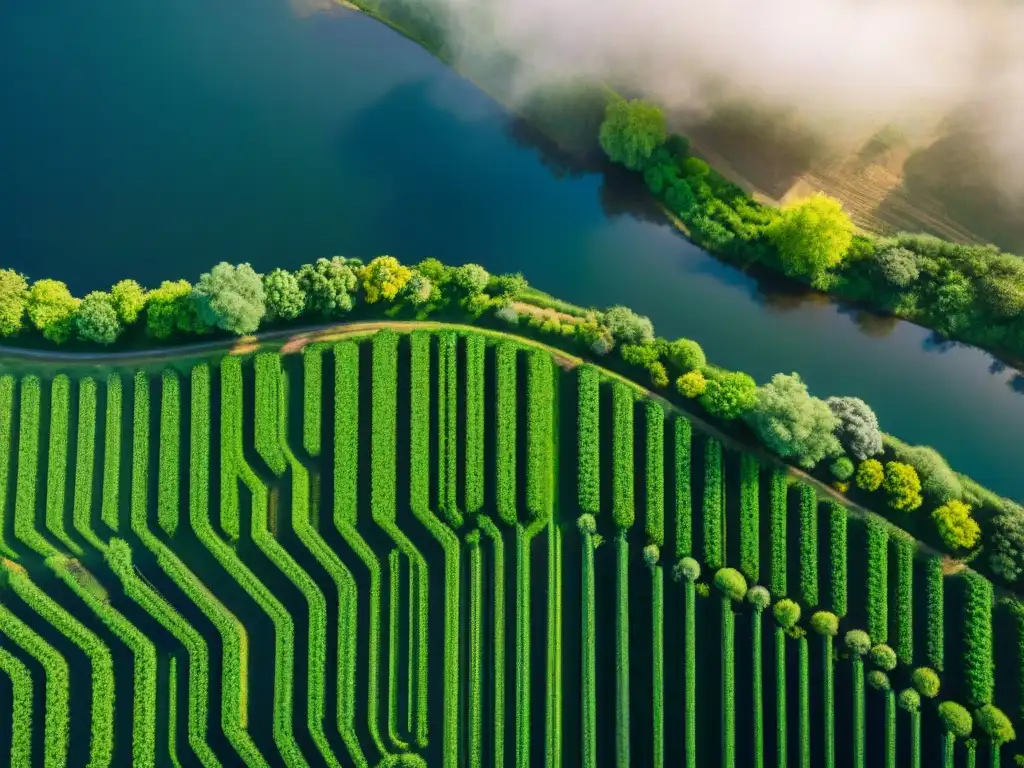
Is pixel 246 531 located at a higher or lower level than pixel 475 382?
lower

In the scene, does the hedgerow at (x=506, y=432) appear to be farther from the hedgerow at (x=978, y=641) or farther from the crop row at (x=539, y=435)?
the hedgerow at (x=978, y=641)

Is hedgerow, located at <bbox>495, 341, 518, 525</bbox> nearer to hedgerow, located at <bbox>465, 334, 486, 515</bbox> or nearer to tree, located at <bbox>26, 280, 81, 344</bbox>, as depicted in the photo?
hedgerow, located at <bbox>465, 334, 486, 515</bbox>

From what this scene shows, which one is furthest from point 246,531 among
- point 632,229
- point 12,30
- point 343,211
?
point 12,30

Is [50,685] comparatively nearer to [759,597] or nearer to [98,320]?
[98,320]

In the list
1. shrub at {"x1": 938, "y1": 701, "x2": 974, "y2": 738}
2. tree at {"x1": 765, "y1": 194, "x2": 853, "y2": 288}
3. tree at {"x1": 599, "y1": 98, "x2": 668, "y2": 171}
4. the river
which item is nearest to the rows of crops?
shrub at {"x1": 938, "y1": 701, "x2": 974, "y2": 738}

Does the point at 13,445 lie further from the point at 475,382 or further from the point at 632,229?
the point at 632,229
